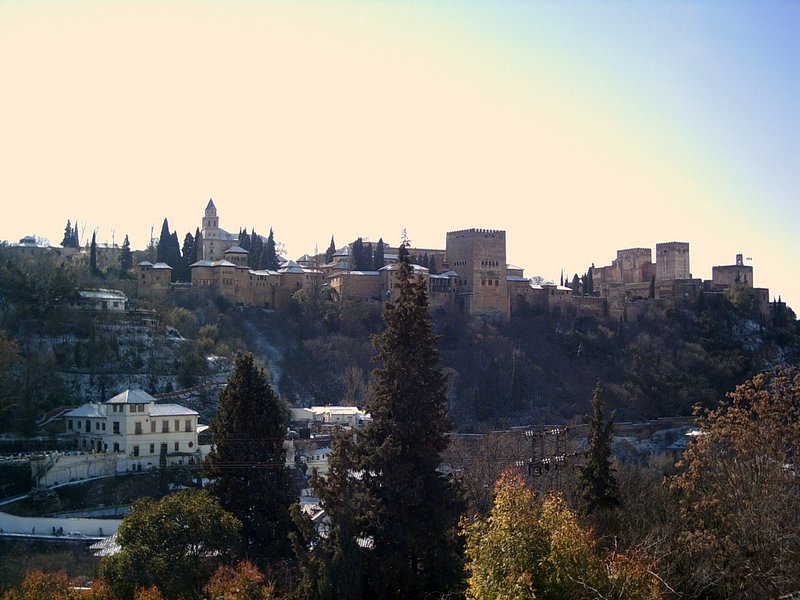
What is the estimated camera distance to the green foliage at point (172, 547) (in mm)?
15992

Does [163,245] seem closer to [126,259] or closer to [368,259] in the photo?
[126,259]

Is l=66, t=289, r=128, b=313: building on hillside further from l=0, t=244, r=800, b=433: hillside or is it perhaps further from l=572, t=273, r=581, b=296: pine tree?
l=572, t=273, r=581, b=296: pine tree

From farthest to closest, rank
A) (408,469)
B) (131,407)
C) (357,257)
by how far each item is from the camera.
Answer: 1. (357,257)
2. (131,407)
3. (408,469)

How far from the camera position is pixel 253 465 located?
20.3 metres

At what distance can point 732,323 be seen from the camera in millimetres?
64625

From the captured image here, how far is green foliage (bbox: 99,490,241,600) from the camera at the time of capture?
16.0 metres

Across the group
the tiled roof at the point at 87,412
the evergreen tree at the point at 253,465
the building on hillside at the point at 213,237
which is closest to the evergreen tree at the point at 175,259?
the building on hillside at the point at 213,237

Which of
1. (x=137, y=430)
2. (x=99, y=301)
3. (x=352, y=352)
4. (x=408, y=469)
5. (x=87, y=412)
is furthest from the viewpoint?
(x=352, y=352)

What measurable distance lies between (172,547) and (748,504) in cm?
976

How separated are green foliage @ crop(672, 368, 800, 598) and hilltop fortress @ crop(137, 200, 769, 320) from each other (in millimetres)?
35423

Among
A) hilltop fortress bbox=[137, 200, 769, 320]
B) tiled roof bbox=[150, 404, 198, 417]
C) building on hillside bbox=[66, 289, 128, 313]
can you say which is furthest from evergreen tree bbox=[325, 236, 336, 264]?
tiled roof bbox=[150, 404, 198, 417]

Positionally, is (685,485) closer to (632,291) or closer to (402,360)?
(402,360)

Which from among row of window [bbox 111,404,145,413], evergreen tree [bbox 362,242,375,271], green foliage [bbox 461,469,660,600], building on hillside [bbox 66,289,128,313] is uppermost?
evergreen tree [bbox 362,242,375,271]

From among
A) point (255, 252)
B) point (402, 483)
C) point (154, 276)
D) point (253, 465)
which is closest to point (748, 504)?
point (402, 483)
